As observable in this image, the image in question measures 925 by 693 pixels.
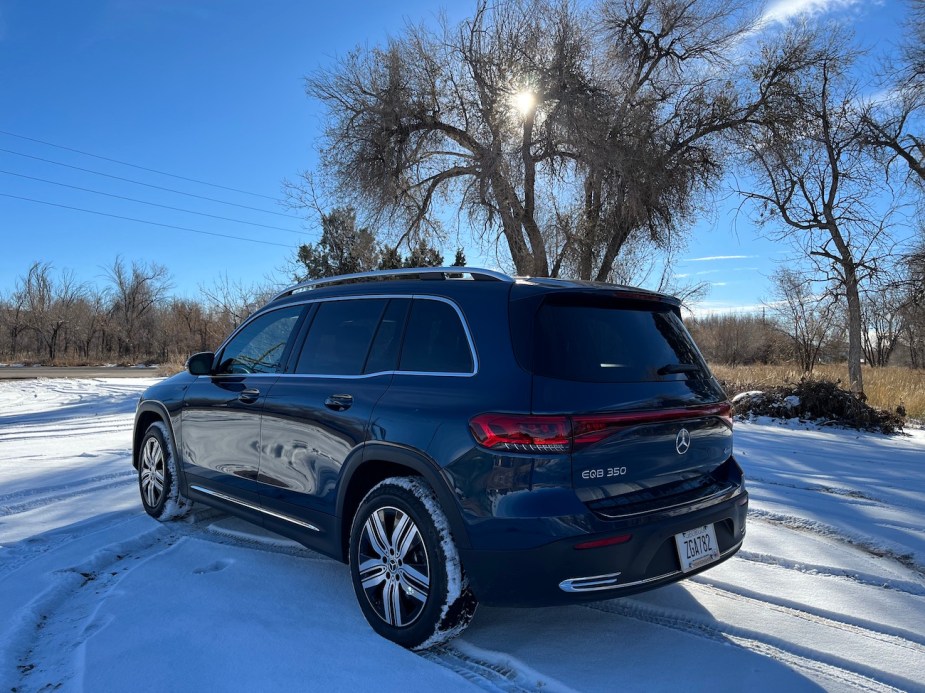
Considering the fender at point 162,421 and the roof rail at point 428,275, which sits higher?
the roof rail at point 428,275

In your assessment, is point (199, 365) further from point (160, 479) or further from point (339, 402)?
point (339, 402)

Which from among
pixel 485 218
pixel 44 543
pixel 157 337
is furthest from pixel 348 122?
pixel 157 337

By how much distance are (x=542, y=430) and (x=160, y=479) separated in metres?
3.64

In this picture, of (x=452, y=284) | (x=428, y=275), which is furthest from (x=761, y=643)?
(x=428, y=275)

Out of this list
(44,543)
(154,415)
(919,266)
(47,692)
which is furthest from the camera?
(919,266)

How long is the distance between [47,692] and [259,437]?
168 cm

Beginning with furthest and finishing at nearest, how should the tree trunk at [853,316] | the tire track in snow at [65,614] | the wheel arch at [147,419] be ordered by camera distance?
the tree trunk at [853,316], the wheel arch at [147,419], the tire track in snow at [65,614]

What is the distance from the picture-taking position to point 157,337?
47906 millimetres

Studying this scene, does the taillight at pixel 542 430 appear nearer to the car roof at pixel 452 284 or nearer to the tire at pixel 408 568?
the tire at pixel 408 568

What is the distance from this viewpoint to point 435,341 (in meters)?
3.17

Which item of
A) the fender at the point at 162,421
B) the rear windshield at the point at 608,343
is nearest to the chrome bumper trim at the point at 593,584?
the rear windshield at the point at 608,343

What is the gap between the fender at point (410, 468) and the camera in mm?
2744

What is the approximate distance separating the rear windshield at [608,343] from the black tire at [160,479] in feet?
11.1

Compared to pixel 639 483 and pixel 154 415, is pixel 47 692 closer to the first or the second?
pixel 639 483
